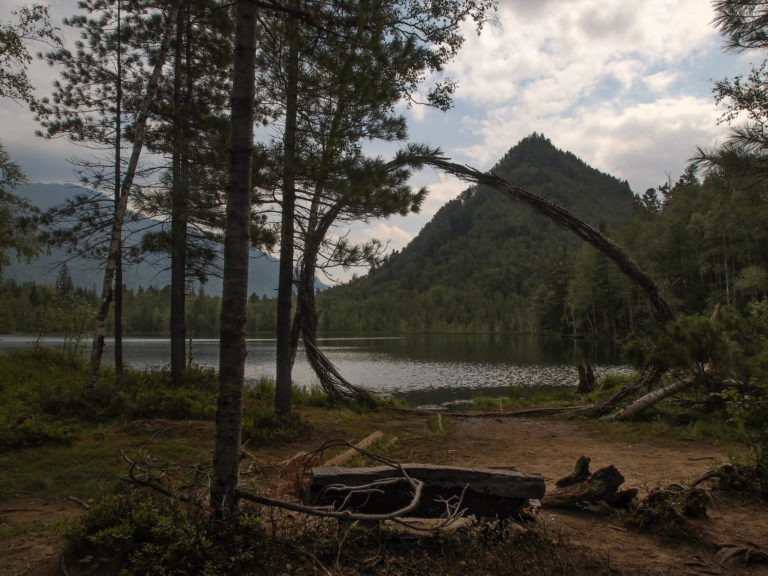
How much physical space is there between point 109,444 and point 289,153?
5.18 metres

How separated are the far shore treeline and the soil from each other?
346 cm

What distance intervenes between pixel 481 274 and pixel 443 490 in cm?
14010

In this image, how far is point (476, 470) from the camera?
12.5 ft

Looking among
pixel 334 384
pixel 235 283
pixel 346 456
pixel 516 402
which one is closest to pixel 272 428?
pixel 346 456

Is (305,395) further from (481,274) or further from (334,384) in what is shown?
(481,274)

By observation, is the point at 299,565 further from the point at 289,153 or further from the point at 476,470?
the point at 289,153

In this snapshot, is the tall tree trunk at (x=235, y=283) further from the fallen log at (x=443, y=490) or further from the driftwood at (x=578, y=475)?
the driftwood at (x=578, y=475)

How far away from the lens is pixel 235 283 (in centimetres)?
319

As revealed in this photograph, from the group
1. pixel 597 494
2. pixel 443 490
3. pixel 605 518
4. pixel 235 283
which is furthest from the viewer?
pixel 597 494

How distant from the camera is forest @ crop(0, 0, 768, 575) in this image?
3143 millimetres

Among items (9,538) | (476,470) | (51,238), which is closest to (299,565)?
(476,470)

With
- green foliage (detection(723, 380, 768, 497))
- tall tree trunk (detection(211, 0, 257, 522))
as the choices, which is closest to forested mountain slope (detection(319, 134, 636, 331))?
green foliage (detection(723, 380, 768, 497))

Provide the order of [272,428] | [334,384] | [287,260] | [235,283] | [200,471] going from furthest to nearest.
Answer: [334,384], [287,260], [272,428], [200,471], [235,283]

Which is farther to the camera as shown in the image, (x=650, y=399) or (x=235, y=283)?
(x=650, y=399)
